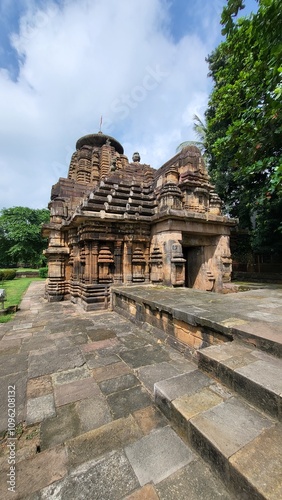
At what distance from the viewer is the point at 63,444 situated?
5.23 feet

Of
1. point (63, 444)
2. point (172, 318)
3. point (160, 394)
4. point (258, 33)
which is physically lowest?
point (63, 444)

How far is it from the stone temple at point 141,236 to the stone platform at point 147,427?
11.0 feet

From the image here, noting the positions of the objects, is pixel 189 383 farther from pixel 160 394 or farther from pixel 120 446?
pixel 120 446

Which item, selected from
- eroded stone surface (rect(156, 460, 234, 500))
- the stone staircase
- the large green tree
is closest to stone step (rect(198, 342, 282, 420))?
the stone staircase

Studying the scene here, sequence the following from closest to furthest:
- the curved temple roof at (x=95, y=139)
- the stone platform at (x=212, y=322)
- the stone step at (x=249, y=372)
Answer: the stone step at (x=249, y=372) < the stone platform at (x=212, y=322) < the curved temple roof at (x=95, y=139)

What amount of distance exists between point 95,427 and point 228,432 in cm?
109

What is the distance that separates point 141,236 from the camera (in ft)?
21.8

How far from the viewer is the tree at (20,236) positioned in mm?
28984

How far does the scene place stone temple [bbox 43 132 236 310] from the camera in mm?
5991

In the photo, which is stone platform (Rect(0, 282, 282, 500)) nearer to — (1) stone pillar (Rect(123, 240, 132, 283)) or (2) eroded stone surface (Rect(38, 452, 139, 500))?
(2) eroded stone surface (Rect(38, 452, 139, 500))

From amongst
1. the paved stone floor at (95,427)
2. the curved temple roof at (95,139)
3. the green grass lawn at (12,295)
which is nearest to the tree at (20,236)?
the green grass lawn at (12,295)

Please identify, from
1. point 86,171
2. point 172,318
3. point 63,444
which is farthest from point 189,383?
point 86,171

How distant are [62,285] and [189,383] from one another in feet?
22.8

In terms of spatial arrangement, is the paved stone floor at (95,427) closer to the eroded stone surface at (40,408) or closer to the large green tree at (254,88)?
the eroded stone surface at (40,408)
